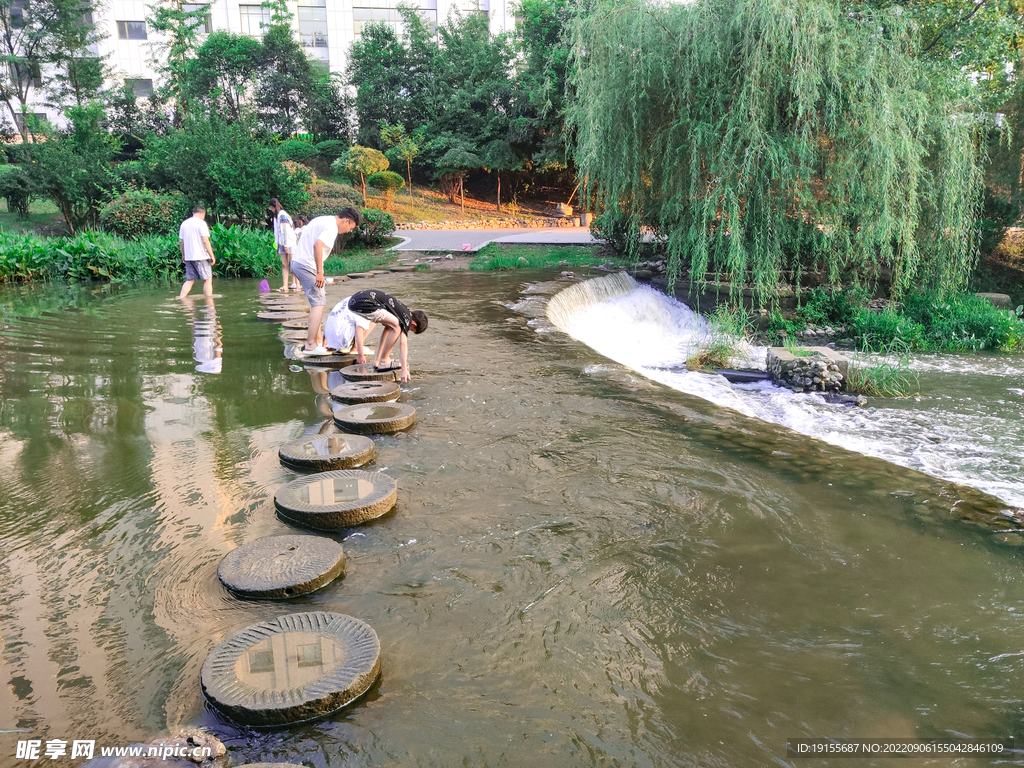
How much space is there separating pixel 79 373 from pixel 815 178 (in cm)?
1017

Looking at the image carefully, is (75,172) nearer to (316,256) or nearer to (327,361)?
(316,256)

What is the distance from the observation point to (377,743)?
2.44m

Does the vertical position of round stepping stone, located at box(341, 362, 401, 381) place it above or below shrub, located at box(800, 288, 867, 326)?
below

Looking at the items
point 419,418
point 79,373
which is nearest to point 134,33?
point 79,373

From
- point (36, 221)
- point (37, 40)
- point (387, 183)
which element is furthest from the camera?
point (37, 40)

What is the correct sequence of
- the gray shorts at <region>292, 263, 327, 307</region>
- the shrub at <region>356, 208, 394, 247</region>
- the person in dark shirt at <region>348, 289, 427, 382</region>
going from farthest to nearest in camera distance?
the shrub at <region>356, 208, 394, 247</region>, the gray shorts at <region>292, 263, 327, 307</region>, the person in dark shirt at <region>348, 289, 427, 382</region>

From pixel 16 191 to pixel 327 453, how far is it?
79.2 feet

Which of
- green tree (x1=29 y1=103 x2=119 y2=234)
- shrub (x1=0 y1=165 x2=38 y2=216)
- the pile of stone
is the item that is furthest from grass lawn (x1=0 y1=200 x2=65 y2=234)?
the pile of stone

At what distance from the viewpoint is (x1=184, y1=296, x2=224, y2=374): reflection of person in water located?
7340mm

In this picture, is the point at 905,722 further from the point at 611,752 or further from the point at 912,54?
the point at 912,54

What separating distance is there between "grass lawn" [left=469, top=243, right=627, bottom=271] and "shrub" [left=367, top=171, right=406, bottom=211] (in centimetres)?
1149

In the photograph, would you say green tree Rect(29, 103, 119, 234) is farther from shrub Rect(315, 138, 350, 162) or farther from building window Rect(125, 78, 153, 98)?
building window Rect(125, 78, 153, 98)

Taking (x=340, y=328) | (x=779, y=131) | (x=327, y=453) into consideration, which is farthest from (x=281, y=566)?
(x=779, y=131)

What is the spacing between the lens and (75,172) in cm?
1945
